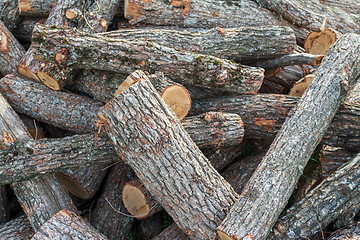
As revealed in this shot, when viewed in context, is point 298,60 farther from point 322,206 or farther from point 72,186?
point 72,186

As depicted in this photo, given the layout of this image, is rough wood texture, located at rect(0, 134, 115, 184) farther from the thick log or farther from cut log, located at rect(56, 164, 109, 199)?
cut log, located at rect(56, 164, 109, 199)

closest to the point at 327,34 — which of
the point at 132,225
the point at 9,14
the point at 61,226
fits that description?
the point at 132,225

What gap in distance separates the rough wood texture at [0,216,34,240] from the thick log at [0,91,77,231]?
14cm

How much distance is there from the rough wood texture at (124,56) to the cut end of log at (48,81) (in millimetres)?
249

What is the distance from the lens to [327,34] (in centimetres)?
455

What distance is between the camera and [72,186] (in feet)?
12.3

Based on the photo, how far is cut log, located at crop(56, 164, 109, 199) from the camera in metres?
3.56

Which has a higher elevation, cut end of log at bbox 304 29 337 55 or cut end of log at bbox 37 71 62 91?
cut end of log at bbox 37 71 62 91

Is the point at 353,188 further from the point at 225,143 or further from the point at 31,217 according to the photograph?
the point at 31,217

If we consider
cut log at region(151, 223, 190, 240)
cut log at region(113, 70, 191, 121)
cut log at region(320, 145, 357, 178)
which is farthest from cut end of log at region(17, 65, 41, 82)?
cut log at region(320, 145, 357, 178)

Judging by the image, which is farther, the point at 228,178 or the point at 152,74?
the point at 228,178

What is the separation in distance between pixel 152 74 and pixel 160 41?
2.36 feet

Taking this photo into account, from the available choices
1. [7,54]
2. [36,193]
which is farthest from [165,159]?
[7,54]

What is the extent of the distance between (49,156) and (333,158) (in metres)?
2.91
